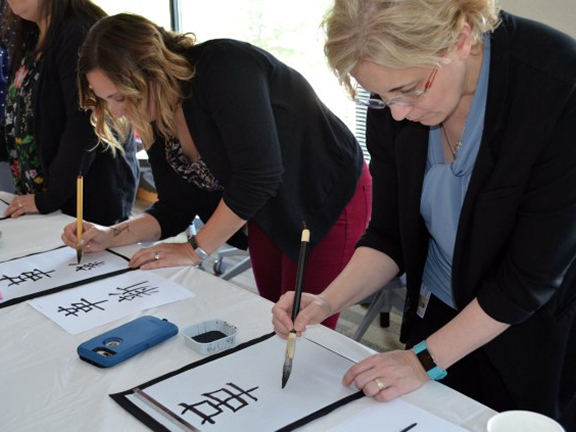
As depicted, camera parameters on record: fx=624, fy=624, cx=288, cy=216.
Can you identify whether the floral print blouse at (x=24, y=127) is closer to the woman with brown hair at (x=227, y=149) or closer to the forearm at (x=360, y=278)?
the woman with brown hair at (x=227, y=149)

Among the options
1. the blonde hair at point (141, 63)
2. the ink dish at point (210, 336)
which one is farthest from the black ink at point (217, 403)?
the blonde hair at point (141, 63)

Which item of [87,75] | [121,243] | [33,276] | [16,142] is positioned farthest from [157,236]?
[16,142]

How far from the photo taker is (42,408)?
38.8 inches

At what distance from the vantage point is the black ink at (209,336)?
117 centimetres

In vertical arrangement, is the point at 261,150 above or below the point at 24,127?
above

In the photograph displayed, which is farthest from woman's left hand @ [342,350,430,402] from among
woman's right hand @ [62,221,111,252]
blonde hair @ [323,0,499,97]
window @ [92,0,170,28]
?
window @ [92,0,170,28]

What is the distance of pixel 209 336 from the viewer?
1188 mm

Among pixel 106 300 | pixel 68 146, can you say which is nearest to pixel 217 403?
pixel 106 300

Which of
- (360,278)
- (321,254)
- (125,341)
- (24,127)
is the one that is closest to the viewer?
(125,341)

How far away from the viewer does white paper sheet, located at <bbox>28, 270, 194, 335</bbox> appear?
50.3 inches

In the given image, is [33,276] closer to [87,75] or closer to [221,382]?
[87,75]

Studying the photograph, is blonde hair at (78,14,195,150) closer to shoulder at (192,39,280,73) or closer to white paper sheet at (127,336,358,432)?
shoulder at (192,39,280,73)

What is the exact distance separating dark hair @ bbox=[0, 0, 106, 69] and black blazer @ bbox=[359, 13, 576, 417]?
1246 mm

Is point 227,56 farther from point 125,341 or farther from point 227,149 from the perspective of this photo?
point 125,341
